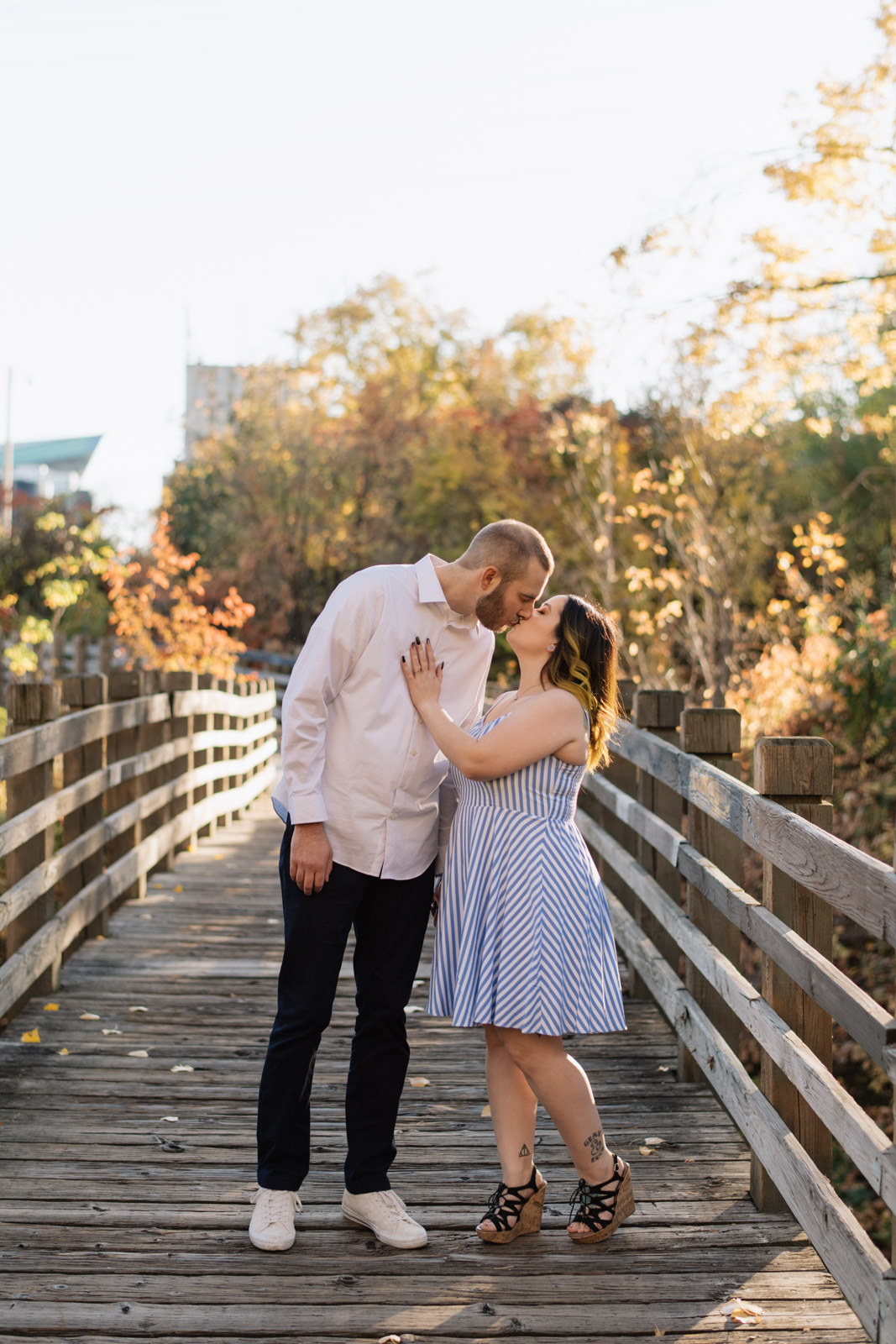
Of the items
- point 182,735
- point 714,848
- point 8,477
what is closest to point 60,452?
point 8,477

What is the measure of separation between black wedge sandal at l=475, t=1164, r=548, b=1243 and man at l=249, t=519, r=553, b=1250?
19 cm

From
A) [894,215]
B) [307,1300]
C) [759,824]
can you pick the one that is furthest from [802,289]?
[307,1300]

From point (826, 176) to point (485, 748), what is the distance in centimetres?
913

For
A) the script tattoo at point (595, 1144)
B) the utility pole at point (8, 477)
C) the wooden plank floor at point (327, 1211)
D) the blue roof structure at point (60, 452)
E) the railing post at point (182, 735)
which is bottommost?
the wooden plank floor at point (327, 1211)

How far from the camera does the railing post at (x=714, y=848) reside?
13.9ft

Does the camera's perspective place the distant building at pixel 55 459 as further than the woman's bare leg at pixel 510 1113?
Yes

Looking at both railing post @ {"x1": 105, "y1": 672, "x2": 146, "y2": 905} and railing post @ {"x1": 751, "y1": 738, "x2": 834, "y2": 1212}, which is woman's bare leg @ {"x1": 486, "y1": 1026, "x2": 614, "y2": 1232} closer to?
railing post @ {"x1": 751, "y1": 738, "x2": 834, "y2": 1212}

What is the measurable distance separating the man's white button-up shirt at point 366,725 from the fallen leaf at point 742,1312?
1.25 metres

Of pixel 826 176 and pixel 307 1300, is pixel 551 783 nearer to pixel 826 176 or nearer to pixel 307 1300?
pixel 307 1300

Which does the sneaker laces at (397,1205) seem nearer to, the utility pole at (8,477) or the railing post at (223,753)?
the railing post at (223,753)

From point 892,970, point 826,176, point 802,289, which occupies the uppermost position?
point 826,176

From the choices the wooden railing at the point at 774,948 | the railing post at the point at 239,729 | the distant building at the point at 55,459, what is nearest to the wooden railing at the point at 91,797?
the railing post at the point at 239,729

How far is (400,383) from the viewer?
94.2 ft

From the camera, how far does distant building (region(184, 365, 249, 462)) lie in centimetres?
3162
